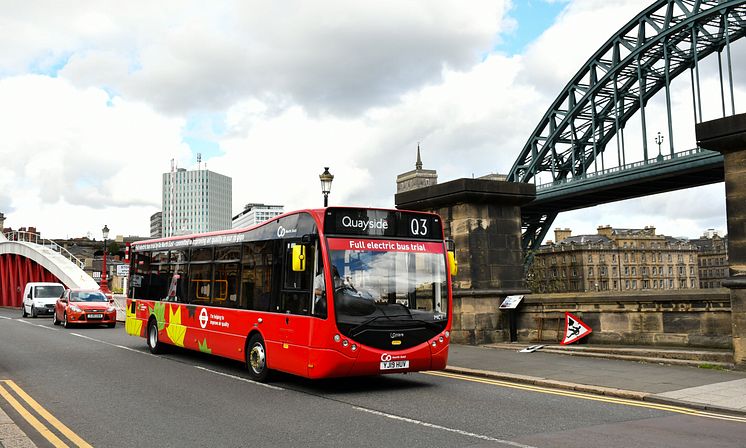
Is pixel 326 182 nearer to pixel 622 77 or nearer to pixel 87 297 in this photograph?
pixel 87 297

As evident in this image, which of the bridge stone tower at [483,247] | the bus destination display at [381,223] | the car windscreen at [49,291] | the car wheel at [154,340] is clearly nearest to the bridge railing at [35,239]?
the car windscreen at [49,291]

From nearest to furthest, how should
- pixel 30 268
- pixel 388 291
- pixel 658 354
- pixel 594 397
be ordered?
pixel 594 397 → pixel 388 291 → pixel 658 354 → pixel 30 268

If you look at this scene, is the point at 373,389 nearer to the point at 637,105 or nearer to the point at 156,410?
the point at 156,410

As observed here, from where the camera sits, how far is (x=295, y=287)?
1006 centimetres

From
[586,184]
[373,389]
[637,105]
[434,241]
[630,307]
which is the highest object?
[637,105]

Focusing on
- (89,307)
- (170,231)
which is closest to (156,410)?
(89,307)

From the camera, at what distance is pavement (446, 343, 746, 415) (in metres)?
8.58

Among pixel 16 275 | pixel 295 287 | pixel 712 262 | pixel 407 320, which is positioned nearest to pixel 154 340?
pixel 295 287

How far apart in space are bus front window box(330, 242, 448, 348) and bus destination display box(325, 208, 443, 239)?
0.32 metres

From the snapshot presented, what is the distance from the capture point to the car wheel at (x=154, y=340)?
15367 mm

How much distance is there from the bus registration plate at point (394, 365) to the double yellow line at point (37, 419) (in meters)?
4.17

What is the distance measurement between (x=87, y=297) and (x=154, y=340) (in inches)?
473

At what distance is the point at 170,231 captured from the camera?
189750 mm

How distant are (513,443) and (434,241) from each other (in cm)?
466
